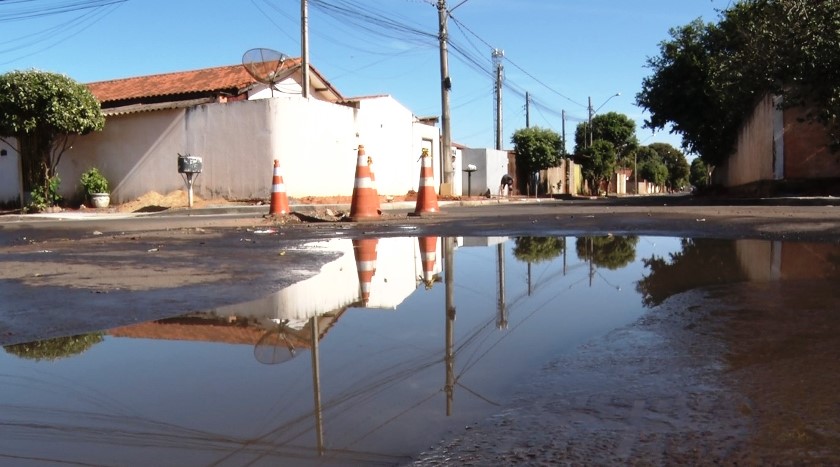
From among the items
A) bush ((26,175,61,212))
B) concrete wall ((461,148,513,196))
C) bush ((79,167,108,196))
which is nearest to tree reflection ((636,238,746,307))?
bush ((26,175,61,212))

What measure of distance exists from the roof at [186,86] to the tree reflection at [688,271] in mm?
18630

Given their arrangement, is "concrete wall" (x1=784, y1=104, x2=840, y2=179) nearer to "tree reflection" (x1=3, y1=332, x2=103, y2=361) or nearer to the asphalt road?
the asphalt road

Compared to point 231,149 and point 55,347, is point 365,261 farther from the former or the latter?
point 231,149

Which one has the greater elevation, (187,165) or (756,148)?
(756,148)

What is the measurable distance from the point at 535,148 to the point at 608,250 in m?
38.3

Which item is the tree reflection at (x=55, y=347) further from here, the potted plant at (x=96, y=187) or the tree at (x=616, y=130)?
the tree at (x=616, y=130)

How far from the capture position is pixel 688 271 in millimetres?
5223

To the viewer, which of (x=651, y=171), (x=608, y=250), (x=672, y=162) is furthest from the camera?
(x=672, y=162)

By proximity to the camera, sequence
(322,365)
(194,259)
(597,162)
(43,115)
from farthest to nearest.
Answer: (597,162), (43,115), (194,259), (322,365)

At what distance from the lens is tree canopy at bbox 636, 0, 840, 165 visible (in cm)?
1505

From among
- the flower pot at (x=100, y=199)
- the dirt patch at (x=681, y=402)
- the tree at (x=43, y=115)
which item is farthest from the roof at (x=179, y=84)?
the dirt patch at (x=681, y=402)

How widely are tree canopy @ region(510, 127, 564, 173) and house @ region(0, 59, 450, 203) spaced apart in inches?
821

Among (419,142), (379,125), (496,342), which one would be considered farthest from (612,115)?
(496,342)

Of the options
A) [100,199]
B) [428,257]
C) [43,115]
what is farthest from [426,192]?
[100,199]
